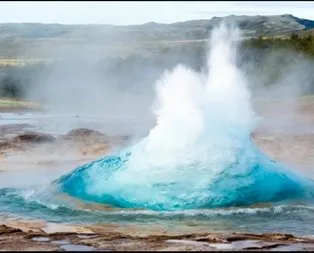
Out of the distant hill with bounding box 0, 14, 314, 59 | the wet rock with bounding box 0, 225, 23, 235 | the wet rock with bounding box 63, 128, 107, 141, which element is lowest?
the wet rock with bounding box 63, 128, 107, 141

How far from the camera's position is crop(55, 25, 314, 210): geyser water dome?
909cm

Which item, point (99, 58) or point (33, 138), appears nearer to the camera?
point (33, 138)

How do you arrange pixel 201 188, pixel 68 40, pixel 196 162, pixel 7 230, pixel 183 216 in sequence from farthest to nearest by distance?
pixel 68 40
pixel 196 162
pixel 201 188
pixel 183 216
pixel 7 230

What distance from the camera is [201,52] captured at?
3538 cm

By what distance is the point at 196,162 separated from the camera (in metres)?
9.48

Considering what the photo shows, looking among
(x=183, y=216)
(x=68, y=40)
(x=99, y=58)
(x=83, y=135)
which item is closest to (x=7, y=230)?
(x=183, y=216)

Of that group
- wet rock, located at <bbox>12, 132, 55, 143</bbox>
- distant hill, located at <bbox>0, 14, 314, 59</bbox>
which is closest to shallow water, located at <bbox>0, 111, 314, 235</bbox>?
wet rock, located at <bbox>12, 132, 55, 143</bbox>

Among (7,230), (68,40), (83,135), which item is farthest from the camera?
(68,40)

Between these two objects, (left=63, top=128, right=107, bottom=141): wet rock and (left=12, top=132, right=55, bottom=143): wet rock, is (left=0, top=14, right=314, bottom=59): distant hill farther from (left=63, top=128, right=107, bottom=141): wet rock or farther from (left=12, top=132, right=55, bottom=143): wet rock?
(left=12, top=132, right=55, bottom=143): wet rock

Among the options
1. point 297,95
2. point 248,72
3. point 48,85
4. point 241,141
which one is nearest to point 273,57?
point 248,72

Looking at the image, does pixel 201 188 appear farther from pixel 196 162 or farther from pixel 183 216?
pixel 183 216

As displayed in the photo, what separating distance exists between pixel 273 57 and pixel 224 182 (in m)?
22.4

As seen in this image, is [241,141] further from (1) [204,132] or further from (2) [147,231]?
(2) [147,231]

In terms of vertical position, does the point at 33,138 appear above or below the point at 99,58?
below
